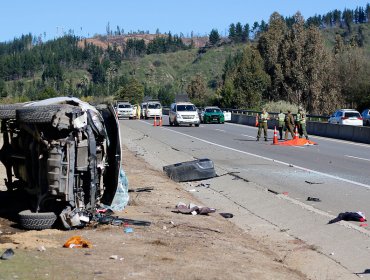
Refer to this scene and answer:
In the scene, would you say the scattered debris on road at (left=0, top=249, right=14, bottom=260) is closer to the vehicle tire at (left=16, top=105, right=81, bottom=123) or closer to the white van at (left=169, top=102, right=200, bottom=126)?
the vehicle tire at (left=16, top=105, right=81, bottom=123)

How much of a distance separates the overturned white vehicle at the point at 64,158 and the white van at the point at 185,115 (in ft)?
139

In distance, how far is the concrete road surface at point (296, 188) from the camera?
428 inches

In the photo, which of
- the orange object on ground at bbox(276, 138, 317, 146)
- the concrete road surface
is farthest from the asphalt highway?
the orange object on ground at bbox(276, 138, 317, 146)

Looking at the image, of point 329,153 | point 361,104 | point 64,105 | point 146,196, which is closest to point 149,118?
point 361,104

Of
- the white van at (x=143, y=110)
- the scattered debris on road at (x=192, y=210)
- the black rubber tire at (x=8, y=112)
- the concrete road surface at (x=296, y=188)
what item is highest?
the black rubber tire at (x=8, y=112)

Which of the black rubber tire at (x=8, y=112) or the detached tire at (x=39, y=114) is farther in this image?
the black rubber tire at (x=8, y=112)

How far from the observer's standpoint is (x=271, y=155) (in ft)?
87.9

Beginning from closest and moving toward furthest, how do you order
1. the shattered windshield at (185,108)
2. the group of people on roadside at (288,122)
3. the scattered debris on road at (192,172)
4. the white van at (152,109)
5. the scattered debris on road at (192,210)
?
the scattered debris on road at (192,210) < the scattered debris on road at (192,172) < the group of people on roadside at (288,122) < the shattered windshield at (185,108) < the white van at (152,109)

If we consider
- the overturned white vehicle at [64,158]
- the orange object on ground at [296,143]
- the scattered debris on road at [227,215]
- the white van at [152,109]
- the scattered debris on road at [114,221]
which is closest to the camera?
the overturned white vehicle at [64,158]

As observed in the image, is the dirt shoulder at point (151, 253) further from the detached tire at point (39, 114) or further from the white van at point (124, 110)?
the white van at point (124, 110)

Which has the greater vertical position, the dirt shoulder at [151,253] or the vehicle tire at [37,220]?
the vehicle tire at [37,220]

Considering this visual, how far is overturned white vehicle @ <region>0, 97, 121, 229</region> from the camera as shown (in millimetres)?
9664

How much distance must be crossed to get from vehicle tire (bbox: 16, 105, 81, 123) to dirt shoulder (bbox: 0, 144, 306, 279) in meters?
1.54

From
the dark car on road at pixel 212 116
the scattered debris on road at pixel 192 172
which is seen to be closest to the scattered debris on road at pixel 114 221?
the scattered debris on road at pixel 192 172
